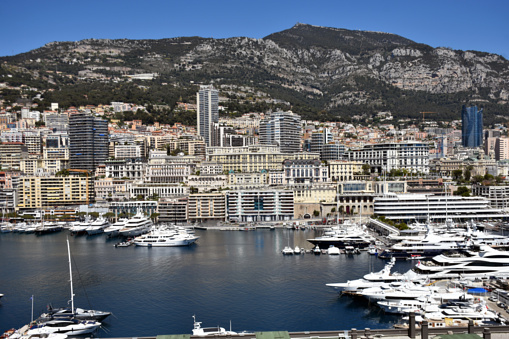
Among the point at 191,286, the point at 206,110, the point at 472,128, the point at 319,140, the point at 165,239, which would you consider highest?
the point at 206,110

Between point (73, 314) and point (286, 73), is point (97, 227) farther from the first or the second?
point (286, 73)

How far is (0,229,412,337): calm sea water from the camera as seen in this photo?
23938 millimetres

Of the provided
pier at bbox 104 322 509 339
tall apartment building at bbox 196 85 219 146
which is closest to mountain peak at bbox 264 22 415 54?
tall apartment building at bbox 196 85 219 146

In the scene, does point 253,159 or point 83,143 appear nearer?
point 253,159

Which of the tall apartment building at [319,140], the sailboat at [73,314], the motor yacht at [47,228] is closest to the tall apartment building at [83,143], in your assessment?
the motor yacht at [47,228]

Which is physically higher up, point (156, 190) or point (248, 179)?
point (248, 179)

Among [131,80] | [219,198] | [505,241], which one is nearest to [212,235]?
[219,198]

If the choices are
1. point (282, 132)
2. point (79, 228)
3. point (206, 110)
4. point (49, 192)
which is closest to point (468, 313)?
point (79, 228)

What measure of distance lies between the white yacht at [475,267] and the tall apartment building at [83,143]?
59444 millimetres

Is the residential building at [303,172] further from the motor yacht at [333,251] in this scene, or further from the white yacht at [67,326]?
the white yacht at [67,326]

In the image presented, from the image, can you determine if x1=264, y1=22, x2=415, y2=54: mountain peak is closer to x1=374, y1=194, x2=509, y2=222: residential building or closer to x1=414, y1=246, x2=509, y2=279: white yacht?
x1=374, y1=194, x2=509, y2=222: residential building

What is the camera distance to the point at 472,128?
11450 centimetres

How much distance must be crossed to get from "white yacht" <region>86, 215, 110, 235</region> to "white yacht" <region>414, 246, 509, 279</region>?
1300 inches

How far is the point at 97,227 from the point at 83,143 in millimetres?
29296
